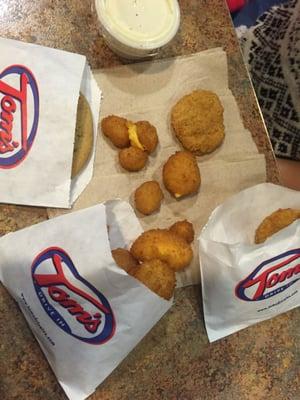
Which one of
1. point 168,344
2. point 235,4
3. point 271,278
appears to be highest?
point 235,4

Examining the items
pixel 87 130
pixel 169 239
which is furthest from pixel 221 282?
pixel 87 130

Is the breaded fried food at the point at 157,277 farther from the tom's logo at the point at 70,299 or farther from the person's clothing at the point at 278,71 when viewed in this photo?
the person's clothing at the point at 278,71

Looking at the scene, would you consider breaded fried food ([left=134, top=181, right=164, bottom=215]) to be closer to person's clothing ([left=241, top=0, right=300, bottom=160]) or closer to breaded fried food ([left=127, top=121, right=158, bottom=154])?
breaded fried food ([left=127, top=121, right=158, bottom=154])

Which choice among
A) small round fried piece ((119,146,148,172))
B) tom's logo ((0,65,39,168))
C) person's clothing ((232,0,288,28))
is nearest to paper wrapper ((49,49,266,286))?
small round fried piece ((119,146,148,172))

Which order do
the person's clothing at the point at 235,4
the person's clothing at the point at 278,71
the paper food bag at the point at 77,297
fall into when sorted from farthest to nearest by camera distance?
the person's clothing at the point at 235,4, the person's clothing at the point at 278,71, the paper food bag at the point at 77,297

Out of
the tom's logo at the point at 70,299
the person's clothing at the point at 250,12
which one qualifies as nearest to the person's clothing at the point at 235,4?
the person's clothing at the point at 250,12

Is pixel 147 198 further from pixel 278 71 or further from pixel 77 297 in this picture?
pixel 278 71

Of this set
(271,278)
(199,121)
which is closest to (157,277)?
(271,278)
